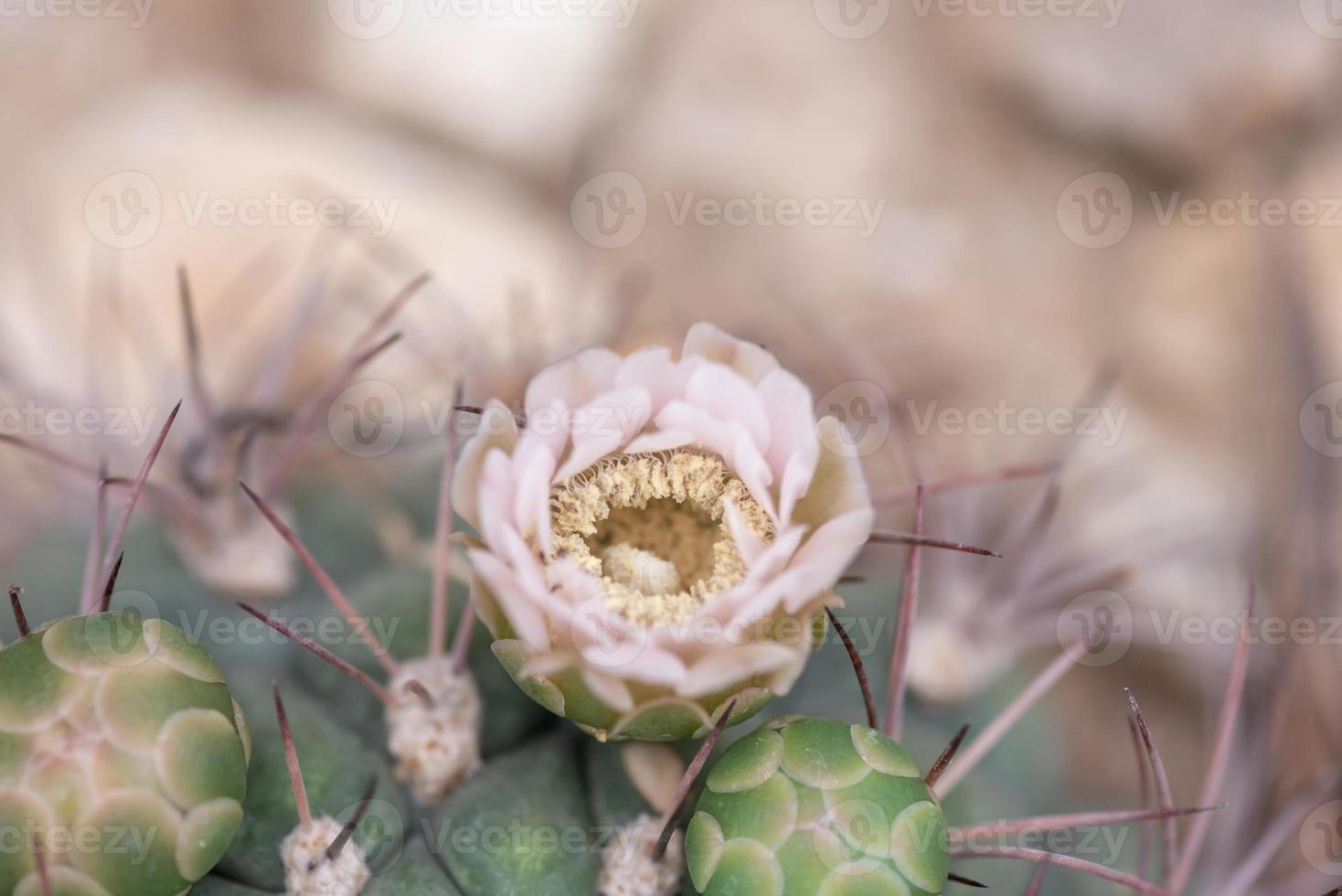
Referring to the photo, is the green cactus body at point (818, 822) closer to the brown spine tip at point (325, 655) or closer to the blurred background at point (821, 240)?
the brown spine tip at point (325, 655)

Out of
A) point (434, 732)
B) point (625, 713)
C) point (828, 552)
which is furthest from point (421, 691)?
point (828, 552)

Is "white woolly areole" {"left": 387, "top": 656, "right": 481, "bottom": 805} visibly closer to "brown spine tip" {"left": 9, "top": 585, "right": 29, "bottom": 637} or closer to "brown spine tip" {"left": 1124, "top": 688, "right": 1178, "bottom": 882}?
"brown spine tip" {"left": 9, "top": 585, "right": 29, "bottom": 637}

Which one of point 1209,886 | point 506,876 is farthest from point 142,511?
point 1209,886

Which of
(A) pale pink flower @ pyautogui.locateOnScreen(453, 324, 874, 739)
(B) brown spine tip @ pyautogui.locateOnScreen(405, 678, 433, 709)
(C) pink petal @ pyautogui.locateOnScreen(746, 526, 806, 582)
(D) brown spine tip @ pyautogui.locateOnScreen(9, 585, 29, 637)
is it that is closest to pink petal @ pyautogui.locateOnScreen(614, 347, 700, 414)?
(A) pale pink flower @ pyautogui.locateOnScreen(453, 324, 874, 739)

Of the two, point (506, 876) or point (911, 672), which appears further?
point (911, 672)

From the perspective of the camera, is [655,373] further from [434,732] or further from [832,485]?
[434,732]

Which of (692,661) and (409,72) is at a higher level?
(409,72)

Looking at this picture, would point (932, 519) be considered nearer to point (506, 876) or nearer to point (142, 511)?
point (506, 876)
